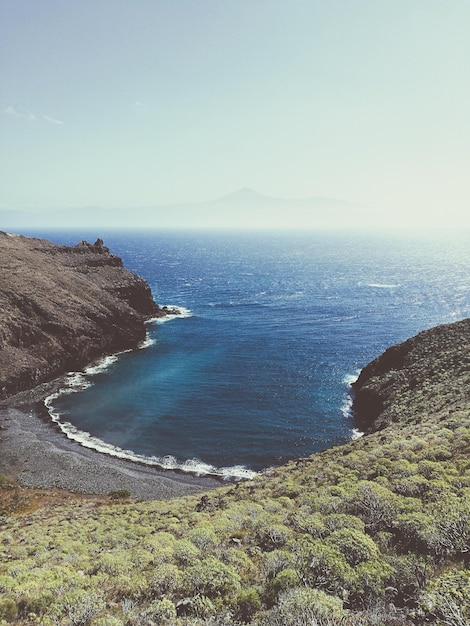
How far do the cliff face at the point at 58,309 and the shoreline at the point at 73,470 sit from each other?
46.2 feet

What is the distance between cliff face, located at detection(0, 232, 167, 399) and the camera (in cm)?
6494

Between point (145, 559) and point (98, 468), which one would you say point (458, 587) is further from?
point (98, 468)

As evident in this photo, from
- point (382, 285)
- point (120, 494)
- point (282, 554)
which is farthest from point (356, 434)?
point (382, 285)

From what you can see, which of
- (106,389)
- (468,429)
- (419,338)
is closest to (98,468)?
(106,389)

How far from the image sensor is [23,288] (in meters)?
75.4

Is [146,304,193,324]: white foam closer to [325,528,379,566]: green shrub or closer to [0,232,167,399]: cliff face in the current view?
[0,232,167,399]: cliff face

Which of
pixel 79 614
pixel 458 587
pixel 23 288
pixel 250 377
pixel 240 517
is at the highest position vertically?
pixel 23 288

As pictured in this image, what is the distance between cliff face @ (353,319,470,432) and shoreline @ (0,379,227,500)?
78.2 ft

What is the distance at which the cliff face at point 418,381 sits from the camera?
1699 inches

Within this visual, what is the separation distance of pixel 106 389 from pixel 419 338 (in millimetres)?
54387

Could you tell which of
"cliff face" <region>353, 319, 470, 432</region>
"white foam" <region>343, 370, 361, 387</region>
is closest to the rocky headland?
"cliff face" <region>353, 319, 470, 432</region>

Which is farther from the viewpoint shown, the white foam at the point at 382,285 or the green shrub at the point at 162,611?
the white foam at the point at 382,285

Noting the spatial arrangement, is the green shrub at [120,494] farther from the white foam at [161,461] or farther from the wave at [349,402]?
the wave at [349,402]

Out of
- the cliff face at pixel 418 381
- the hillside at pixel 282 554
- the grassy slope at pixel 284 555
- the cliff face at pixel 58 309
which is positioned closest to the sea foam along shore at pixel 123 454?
the cliff face at pixel 58 309
